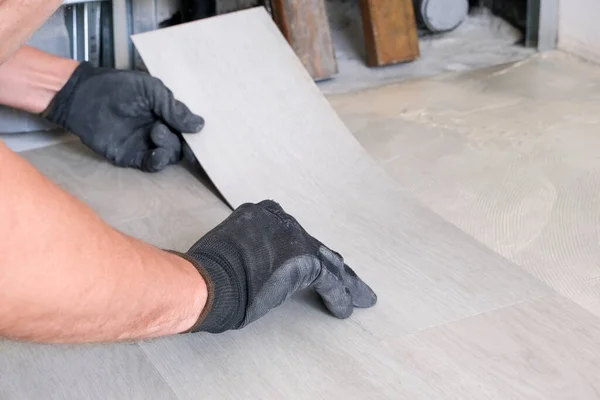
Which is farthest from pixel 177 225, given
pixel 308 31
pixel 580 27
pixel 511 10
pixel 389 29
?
pixel 511 10

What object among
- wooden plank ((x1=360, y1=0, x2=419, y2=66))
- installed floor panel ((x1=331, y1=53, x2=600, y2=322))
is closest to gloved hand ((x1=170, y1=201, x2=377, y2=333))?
installed floor panel ((x1=331, y1=53, x2=600, y2=322))

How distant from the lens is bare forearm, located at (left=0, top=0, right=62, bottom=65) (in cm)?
129

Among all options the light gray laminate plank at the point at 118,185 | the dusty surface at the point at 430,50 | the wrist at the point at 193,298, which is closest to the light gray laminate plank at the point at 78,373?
the wrist at the point at 193,298

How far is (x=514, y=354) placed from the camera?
153 cm

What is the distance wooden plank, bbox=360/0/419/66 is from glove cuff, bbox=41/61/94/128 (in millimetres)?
1104

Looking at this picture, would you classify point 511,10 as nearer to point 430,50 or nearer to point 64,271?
point 430,50

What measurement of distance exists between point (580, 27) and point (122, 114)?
1.69 meters

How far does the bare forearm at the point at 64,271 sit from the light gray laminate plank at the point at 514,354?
1.66ft

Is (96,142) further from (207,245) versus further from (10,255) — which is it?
(10,255)

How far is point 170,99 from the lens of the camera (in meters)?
2.31

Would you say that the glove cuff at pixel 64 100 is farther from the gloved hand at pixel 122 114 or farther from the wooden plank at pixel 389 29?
the wooden plank at pixel 389 29

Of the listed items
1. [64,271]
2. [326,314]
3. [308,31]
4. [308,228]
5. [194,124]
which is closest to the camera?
[64,271]

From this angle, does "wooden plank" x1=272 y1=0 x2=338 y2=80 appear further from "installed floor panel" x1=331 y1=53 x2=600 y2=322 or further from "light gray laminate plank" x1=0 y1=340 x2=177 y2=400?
"light gray laminate plank" x1=0 y1=340 x2=177 y2=400

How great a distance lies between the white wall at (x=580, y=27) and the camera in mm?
2959
